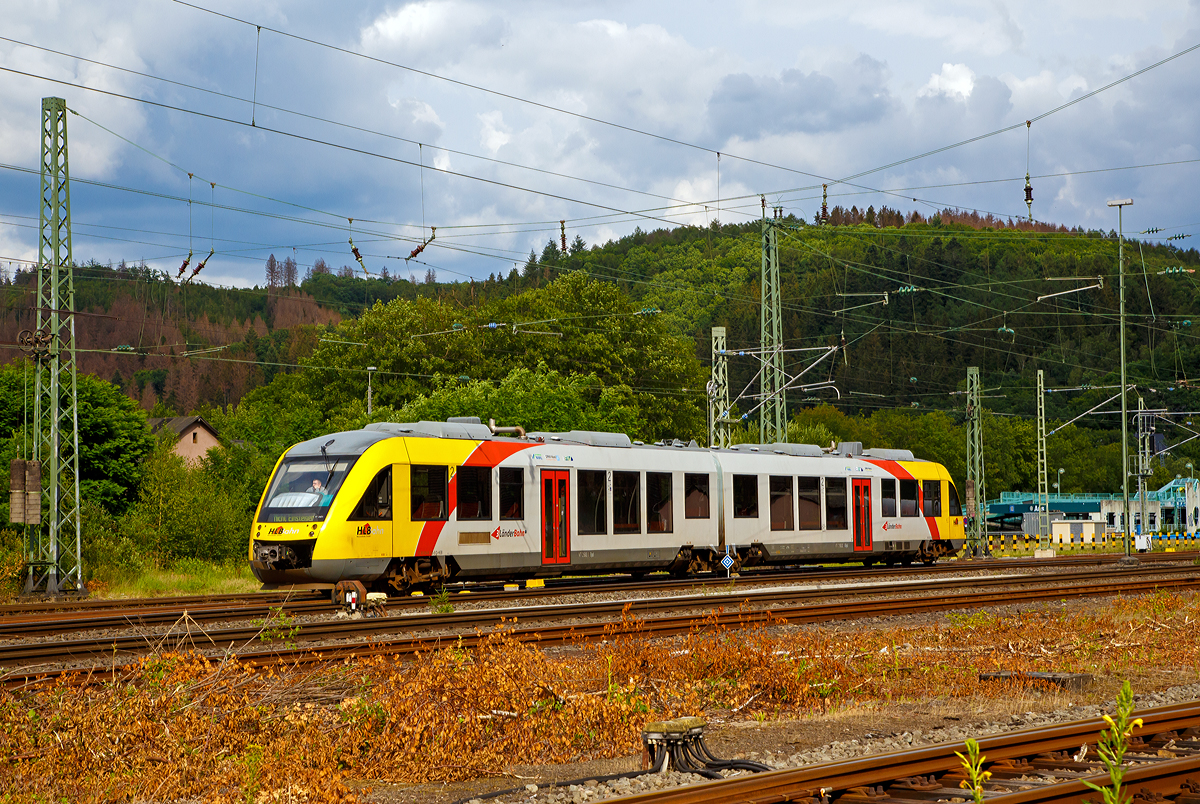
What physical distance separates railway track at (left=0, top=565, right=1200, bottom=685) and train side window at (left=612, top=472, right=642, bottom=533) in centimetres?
367

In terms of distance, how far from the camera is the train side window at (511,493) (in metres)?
23.3

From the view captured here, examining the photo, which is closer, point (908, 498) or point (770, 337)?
point (908, 498)

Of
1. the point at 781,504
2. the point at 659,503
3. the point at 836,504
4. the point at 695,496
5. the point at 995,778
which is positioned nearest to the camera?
the point at 995,778

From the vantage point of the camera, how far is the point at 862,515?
32.0 m

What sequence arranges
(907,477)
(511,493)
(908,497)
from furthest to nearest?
(908,497), (907,477), (511,493)

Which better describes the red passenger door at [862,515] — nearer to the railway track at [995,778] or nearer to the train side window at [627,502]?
the train side window at [627,502]

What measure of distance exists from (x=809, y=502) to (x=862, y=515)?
2.38 m

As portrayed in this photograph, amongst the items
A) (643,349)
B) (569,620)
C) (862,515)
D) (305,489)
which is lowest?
(569,620)

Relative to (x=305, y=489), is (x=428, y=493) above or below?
below

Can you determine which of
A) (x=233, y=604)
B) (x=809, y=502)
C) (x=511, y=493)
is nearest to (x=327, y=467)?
(x=233, y=604)

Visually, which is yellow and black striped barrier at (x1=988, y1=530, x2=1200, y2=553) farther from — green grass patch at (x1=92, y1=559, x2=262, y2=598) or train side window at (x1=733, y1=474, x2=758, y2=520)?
green grass patch at (x1=92, y1=559, x2=262, y2=598)

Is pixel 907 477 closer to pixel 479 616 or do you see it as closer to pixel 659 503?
pixel 659 503

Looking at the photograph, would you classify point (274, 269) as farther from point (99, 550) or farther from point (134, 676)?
point (134, 676)

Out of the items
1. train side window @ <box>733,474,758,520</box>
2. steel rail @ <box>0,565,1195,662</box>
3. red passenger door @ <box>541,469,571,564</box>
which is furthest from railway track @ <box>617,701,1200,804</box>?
train side window @ <box>733,474,758,520</box>
